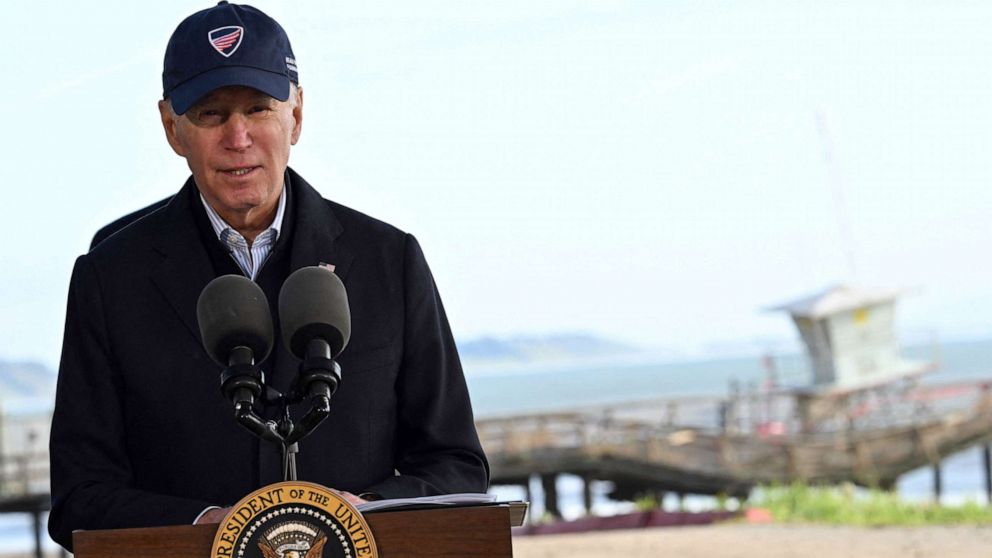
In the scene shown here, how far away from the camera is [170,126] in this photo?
2906 millimetres

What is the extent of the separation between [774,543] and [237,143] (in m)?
13.9

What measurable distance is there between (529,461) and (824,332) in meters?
14.3

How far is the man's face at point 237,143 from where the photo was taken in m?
2.77

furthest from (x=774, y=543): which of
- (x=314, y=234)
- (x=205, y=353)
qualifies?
(x=205, y=353)

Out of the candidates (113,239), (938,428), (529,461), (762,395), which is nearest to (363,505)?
(113,239)

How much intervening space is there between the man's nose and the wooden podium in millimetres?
711

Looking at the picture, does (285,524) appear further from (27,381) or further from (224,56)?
(27,381)

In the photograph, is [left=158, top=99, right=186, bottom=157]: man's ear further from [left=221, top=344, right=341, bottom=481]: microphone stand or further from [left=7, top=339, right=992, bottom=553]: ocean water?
[left=7, top=339, right=992, bottom=553]: ocean water

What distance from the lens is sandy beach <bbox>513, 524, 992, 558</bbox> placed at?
49.3 ft

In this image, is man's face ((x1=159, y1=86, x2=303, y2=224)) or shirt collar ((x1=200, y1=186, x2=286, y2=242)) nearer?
man's face ((x1=159, y1=86, x2=303, y2=224))

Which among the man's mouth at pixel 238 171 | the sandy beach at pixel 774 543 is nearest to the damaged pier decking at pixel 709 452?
the sandy beach at pixel 774 543

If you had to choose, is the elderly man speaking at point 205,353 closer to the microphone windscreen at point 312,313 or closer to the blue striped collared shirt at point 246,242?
the blue striped collared shirt at point 246,242

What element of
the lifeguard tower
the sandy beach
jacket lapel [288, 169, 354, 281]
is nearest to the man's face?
jacket lapel [288, 169, 354, 281]

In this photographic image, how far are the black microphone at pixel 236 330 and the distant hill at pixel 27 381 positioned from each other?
177m
